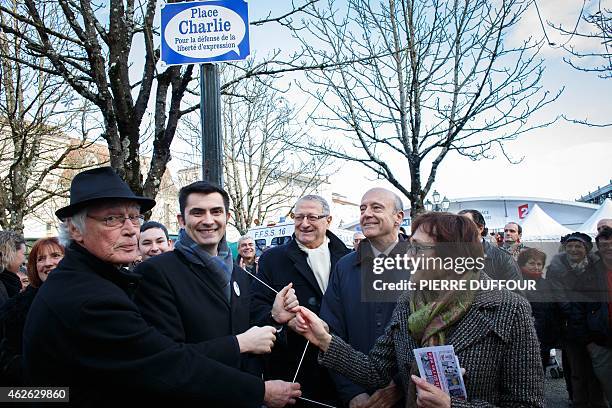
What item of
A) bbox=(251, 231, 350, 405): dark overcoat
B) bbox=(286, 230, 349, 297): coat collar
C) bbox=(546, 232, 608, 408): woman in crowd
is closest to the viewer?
bbox=(251, 231, 350, 405): dark overcoat

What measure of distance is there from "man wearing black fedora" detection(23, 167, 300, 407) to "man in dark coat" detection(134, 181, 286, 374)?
9.0 inches

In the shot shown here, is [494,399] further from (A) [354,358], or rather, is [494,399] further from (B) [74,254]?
(B) [74,254]

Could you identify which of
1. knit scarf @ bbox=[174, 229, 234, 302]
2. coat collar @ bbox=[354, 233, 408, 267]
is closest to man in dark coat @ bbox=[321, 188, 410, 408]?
coat collar @ bbox=[354, 233, 408, 267]

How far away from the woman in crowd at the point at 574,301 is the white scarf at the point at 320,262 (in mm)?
3083

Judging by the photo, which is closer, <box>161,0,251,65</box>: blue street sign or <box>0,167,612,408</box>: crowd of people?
<box>0,167,612,408</box>: crowd of people

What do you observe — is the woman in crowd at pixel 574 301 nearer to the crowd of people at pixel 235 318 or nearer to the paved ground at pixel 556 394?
the paved ground at pixel 556 394

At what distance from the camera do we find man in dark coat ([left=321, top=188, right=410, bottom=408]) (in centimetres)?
335

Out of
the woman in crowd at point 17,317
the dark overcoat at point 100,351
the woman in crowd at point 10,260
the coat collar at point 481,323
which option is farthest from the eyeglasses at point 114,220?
the woman in crowd at point 10,260

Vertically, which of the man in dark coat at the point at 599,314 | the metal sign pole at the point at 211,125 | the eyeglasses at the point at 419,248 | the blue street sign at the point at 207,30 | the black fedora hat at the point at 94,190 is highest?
the blue street sign at the point at 207,30

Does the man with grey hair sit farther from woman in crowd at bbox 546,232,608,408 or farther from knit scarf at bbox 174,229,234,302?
knit scarf at bbox 174,229,234,302

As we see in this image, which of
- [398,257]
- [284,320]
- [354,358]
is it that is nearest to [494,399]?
[354,358]

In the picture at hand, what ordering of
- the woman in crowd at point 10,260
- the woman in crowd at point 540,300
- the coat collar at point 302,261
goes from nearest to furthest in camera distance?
the coat collar at point 302,261 < the woman in crowd at point 10,260 < the woman in crowd at point 540,300

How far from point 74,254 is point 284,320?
1.28 metres

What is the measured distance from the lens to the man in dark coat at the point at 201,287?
2.49 m
